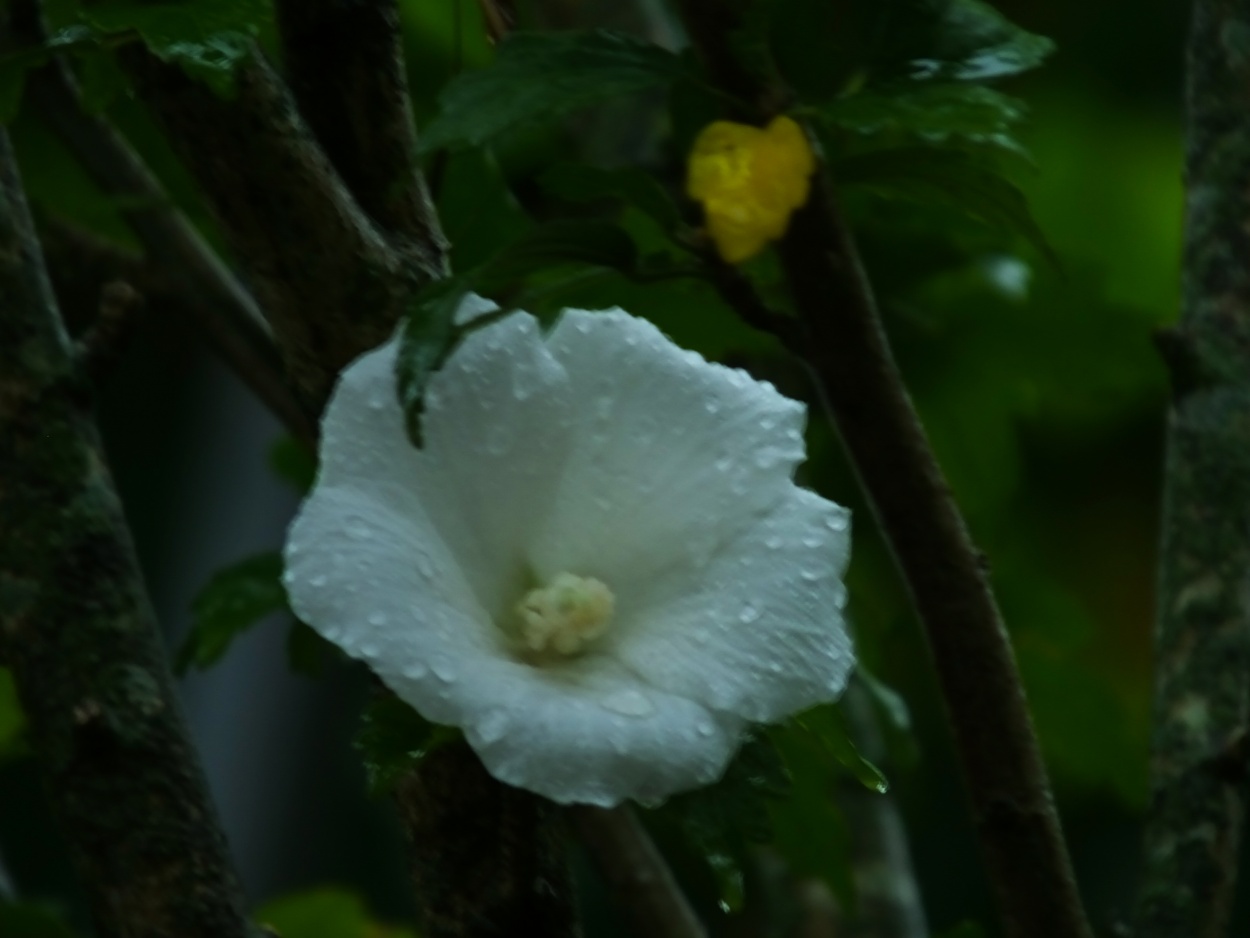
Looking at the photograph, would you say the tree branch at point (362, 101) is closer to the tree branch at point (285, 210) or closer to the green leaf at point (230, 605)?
the tree branch at point (285, 210)

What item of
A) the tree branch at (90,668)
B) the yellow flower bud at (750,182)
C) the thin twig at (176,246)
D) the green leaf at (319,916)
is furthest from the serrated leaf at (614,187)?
the green leaf at (319,916)

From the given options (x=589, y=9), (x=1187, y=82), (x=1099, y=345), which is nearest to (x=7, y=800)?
(x=589, y=9)

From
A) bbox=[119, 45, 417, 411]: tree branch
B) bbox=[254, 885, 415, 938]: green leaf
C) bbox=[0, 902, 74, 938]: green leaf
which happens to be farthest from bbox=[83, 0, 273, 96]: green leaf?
bbox=[254, 885, 415, 938]: green leaf

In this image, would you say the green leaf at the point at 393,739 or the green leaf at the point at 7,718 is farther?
the green leaf at the point at 7,718

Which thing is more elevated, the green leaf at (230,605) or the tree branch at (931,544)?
the tree branch at (931,544)

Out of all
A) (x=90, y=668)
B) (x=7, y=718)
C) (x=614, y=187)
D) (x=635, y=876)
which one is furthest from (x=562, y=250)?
(x=7, y=718)

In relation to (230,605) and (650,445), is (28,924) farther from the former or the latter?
(650,445)

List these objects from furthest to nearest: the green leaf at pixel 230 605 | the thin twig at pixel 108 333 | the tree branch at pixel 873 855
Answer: the tree branch at pixel 873 855 < the green leaf at pixel 230 605 < the thin twig at pixel 108 333

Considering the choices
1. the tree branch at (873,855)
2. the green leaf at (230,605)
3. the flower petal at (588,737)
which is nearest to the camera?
the flower petal at (588,737)
